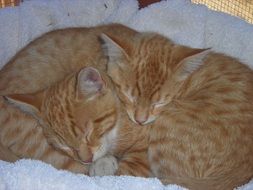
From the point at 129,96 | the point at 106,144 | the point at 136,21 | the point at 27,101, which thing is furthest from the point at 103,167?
the point at 136,21

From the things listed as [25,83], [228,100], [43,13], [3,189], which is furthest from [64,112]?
[43,13]

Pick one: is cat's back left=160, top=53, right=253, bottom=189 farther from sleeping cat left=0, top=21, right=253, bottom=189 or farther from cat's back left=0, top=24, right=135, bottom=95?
cat's back left=0, top=24, right=135, bottom=95

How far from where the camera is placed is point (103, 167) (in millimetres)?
2447

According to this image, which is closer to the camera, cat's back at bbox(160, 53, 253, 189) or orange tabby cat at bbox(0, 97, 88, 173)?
cat's back at bbox(160, 53, 253, 189)

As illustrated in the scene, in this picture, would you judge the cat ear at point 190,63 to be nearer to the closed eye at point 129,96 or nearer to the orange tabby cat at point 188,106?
the orange tabby cat at point 188,106

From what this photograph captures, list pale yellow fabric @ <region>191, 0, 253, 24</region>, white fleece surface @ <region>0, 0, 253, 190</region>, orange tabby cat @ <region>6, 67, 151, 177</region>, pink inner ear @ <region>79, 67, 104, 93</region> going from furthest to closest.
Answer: pale yellow fabric @ <region>191, 0, 253, 24</region>
white fleece surface @ <region>0, 0, 253, 190</region>
orange tabby cat @ <region>6, 67, 151, 177</region>
pink inner ear @ <region>79, 67, 104, 93</region>

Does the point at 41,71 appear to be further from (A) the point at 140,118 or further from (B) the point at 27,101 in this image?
(A) the point at 140,118

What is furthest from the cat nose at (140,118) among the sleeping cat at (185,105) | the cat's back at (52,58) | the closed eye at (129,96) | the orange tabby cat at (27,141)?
the cat's back at (52,58)

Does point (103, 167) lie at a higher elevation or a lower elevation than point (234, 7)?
lower

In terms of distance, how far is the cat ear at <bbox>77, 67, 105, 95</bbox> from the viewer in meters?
2.18

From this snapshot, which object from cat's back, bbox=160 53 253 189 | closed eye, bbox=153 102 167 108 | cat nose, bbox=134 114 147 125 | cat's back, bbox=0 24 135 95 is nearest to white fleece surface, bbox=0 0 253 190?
cat's back, bbox=0 24 135 95

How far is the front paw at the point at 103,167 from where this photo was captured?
2438 mm

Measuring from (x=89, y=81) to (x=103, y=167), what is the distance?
0.49 meters

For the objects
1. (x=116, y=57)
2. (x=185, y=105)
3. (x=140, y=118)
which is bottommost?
(x=140, y=118)
